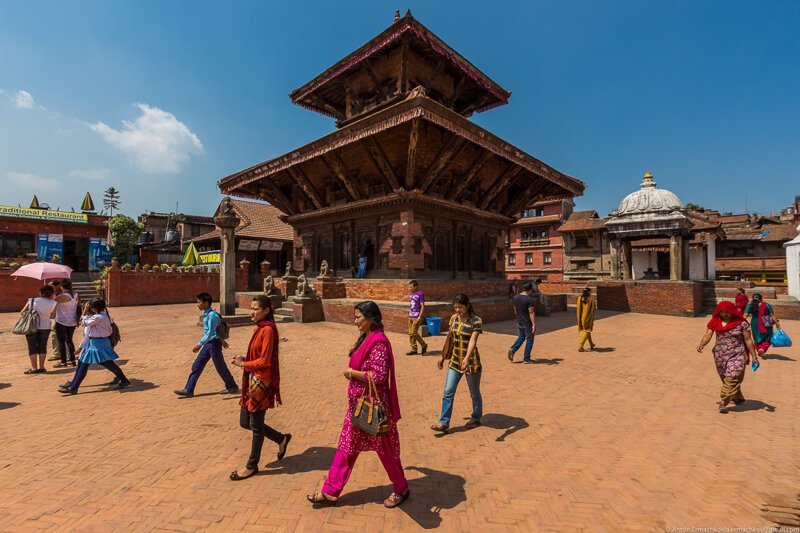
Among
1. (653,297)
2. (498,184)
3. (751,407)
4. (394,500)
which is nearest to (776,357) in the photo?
(751,407)

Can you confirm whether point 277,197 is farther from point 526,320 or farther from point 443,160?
point 526,320

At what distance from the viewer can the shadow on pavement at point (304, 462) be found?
346cm

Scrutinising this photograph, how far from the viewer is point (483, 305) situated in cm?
1372

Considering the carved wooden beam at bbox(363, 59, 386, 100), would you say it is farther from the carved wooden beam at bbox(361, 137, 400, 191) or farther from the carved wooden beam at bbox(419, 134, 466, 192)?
the carved wooden beam at bbox(419, 134, 466, 192)

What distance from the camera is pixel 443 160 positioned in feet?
43.7

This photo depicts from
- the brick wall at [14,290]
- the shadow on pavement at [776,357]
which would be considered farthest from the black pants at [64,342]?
the shadow on pavement at [776,357]

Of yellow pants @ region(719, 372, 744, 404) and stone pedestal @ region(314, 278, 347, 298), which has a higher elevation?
stone pedestal @ region(314, 278, 347, 298)

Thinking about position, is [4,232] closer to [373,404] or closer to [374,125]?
[374,125]

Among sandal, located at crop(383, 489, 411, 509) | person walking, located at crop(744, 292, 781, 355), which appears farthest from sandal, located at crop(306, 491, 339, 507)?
person walking, located at crop(744, 292, 781, 355)

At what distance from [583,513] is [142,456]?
170 inches

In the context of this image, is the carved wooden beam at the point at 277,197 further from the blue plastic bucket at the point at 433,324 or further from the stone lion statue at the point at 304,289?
the blue plastic bucket at the point at 433,324

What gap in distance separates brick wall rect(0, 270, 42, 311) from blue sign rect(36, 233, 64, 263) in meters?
16.0

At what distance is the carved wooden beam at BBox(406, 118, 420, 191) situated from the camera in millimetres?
11498

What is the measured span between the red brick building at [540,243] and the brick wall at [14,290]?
1456 inches
